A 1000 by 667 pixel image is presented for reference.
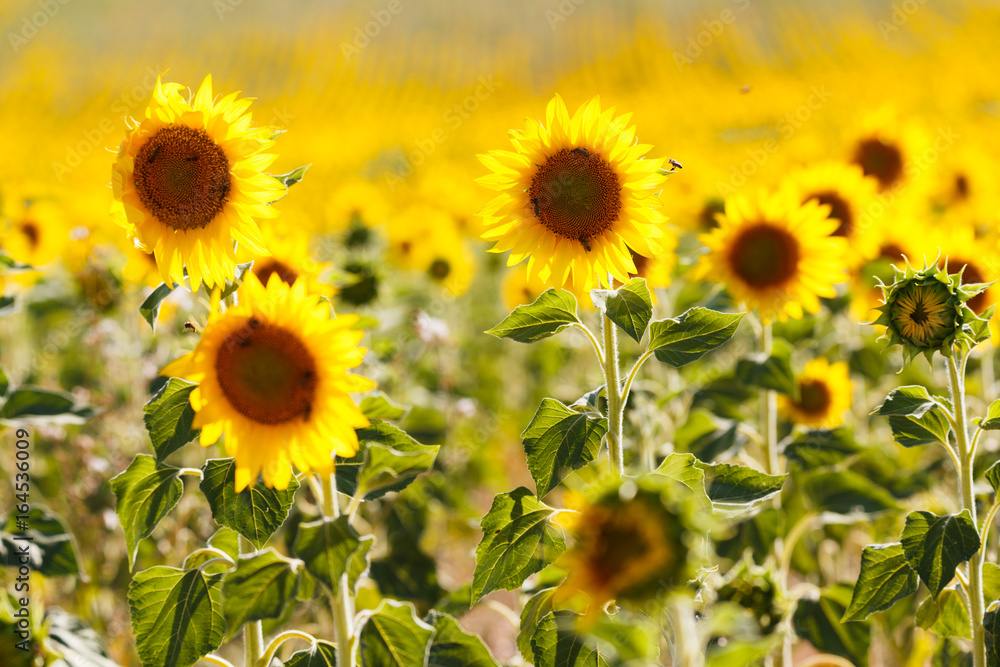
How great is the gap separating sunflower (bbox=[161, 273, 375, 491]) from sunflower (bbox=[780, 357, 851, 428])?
6.51ft

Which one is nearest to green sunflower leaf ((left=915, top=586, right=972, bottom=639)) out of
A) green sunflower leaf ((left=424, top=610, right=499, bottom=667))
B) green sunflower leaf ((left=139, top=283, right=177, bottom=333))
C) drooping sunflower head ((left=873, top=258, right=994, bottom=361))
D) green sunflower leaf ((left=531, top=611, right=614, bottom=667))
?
drooping sunflower head ((left=873, top=258, right=994, bottom=361))

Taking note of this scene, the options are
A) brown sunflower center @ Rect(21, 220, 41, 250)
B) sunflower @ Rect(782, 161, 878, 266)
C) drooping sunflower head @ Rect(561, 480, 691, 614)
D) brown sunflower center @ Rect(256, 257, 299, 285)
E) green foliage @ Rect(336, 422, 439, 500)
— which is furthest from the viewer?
brown sunflower center @ Rect(21, 220, 41, 250)

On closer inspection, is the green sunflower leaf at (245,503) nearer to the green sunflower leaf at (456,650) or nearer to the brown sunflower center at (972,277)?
the green sunflower leaf at (456,650)

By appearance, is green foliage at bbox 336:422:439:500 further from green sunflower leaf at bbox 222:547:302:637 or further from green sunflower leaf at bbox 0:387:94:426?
green sunflower leaf at bbox 0:387:94:426

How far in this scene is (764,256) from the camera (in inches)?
108

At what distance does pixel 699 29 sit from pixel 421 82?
1012 cm

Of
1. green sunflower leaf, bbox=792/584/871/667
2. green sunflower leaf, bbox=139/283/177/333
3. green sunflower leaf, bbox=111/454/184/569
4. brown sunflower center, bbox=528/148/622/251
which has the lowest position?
green sunflower leaf, bbox=792/584/871/667

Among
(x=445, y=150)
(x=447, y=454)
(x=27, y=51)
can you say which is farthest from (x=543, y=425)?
(x=27, y=51)

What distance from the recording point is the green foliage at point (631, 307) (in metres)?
1.54

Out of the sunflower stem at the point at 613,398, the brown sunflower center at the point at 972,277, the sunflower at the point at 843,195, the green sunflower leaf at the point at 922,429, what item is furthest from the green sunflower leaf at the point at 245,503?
the sunflower at the point at 843,195

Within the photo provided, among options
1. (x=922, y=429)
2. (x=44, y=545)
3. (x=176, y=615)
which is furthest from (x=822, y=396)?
(x=44, y=545)

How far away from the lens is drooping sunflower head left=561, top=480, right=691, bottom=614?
103 centimetres

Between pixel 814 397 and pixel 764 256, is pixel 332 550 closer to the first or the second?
pixel 764 256

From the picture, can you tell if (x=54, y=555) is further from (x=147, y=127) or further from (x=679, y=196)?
(x=679, y=196)
